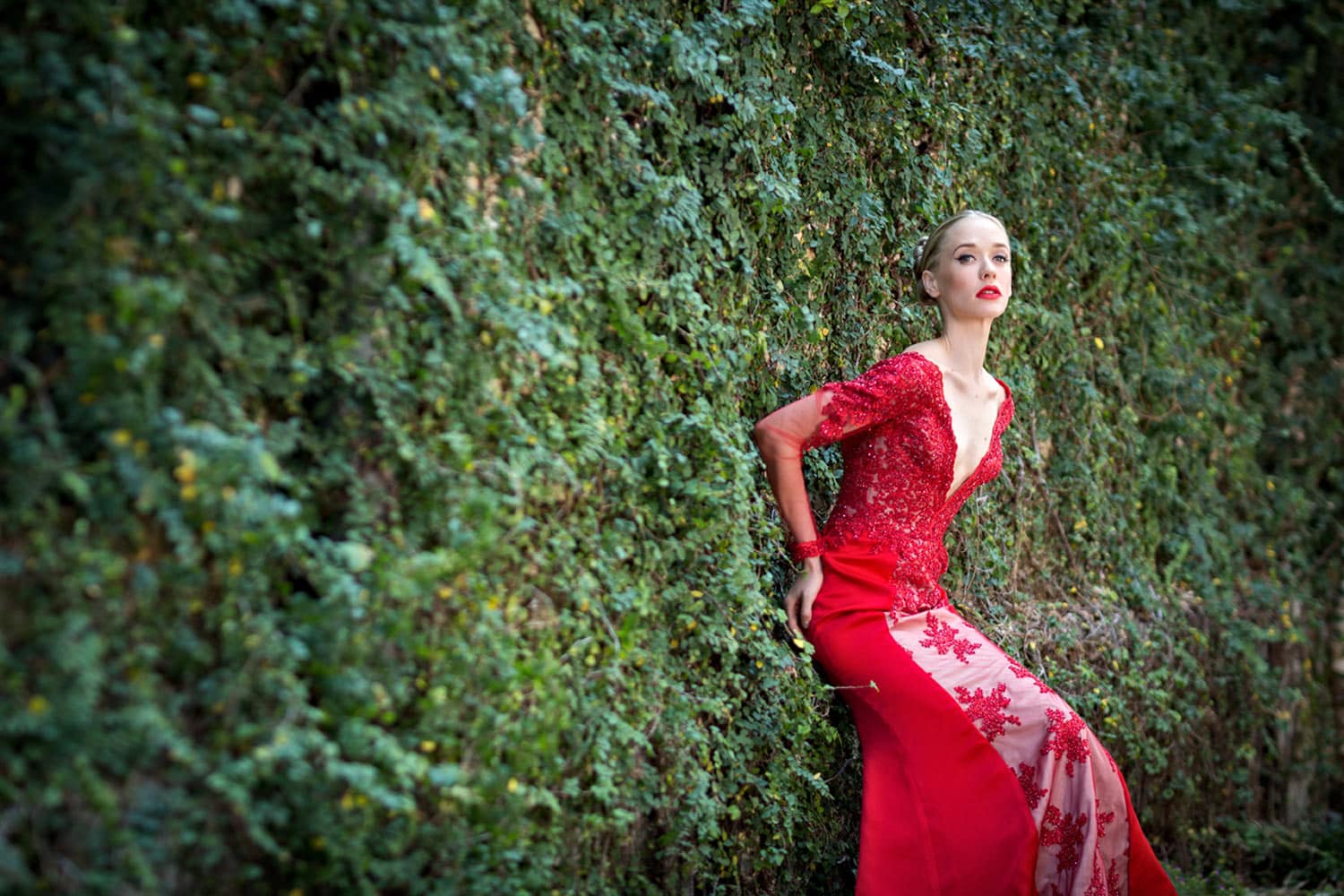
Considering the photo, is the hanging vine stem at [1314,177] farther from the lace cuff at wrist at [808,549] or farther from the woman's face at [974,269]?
the lace cuff at wrist at [808,549]

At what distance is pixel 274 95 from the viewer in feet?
5.99

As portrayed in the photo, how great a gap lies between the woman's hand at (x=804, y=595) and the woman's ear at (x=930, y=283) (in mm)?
781

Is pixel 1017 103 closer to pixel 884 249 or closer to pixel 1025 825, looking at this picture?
pixel 884 249

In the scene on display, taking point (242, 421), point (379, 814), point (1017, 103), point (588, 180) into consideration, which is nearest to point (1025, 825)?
point (379, 814)

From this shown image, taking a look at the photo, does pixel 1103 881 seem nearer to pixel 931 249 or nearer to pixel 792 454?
pixel 792 454

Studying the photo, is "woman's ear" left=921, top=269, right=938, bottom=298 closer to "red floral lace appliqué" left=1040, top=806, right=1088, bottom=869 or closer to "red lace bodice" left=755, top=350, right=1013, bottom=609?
"red lace bodice" left=755, top=350, right=1013, bottom=609

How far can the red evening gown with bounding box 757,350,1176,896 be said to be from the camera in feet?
8.54

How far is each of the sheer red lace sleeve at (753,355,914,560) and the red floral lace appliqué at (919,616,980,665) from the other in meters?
0.34

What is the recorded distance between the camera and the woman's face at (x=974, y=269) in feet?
9.64

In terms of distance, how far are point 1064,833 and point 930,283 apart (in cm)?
138

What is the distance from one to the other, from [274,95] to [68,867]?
3.81ft

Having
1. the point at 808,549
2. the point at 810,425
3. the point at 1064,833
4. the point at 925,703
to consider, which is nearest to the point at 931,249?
the point at 810,425

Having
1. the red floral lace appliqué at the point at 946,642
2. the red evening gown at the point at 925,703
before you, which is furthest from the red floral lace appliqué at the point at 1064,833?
the red floral lace appliqué at the point at 946,642

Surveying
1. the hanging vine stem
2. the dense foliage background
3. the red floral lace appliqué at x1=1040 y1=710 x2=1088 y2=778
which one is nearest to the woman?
the red floral lace appliqué at x1=1040 y1=710 x2=1088 y2=778
